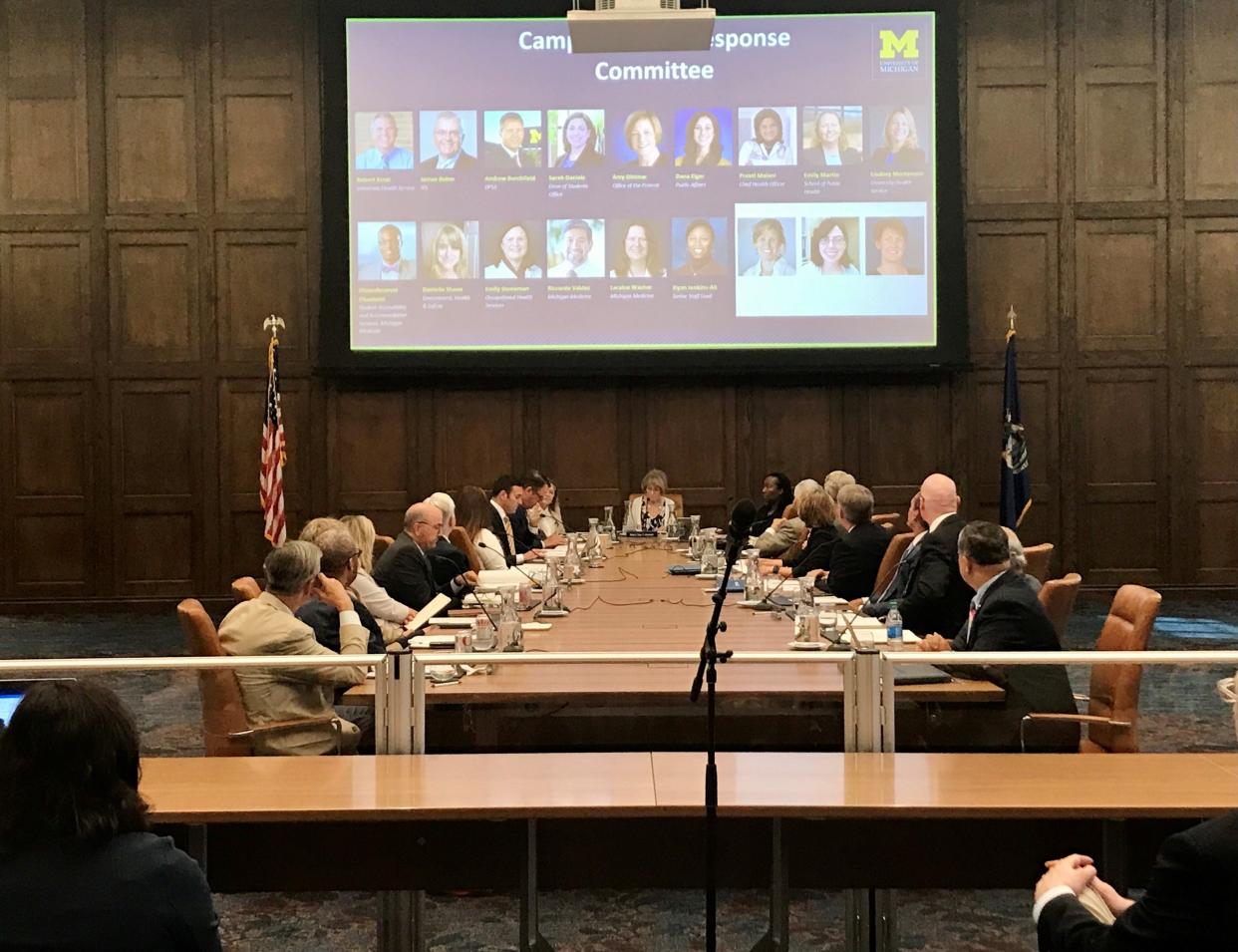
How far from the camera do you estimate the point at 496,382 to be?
1176 cm

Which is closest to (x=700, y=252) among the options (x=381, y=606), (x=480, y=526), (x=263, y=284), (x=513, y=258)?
(x=513, y=258)

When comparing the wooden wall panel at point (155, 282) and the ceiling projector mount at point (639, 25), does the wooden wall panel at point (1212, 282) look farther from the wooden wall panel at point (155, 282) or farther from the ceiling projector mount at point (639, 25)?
the wooden wall panel at point (155, 282)

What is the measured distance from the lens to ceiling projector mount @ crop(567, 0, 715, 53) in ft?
26.0

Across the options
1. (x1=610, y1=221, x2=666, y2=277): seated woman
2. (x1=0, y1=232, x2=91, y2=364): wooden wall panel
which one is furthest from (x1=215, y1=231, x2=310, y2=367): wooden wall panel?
(x1=610, y1=221, x2=666, y2=277): seated woman

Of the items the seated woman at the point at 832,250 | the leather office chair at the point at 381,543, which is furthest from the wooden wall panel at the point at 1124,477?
the leather office chair at the point at 381,543

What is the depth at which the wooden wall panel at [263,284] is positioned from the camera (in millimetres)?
11719

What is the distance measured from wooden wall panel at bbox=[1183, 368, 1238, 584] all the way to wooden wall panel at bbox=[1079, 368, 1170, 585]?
0.83ft

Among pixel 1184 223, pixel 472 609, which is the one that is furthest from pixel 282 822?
pixel 1184 223

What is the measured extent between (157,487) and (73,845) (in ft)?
34.2

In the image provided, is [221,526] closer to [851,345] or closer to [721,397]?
[721,397]

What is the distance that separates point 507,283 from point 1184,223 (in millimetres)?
5730

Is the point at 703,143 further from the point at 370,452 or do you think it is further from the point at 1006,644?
the point at 1006,644

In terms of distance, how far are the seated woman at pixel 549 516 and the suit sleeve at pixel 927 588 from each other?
5210mm

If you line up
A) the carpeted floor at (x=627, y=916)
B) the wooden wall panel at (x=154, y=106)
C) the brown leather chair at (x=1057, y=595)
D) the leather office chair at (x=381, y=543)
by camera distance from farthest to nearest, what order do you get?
the wooden wall panel at (x=154, y=106), the leather office chair at (x=381, y=543), the brown leather chair at (x=1057, y=595), the carpeted floor at (x=627, y=916)
